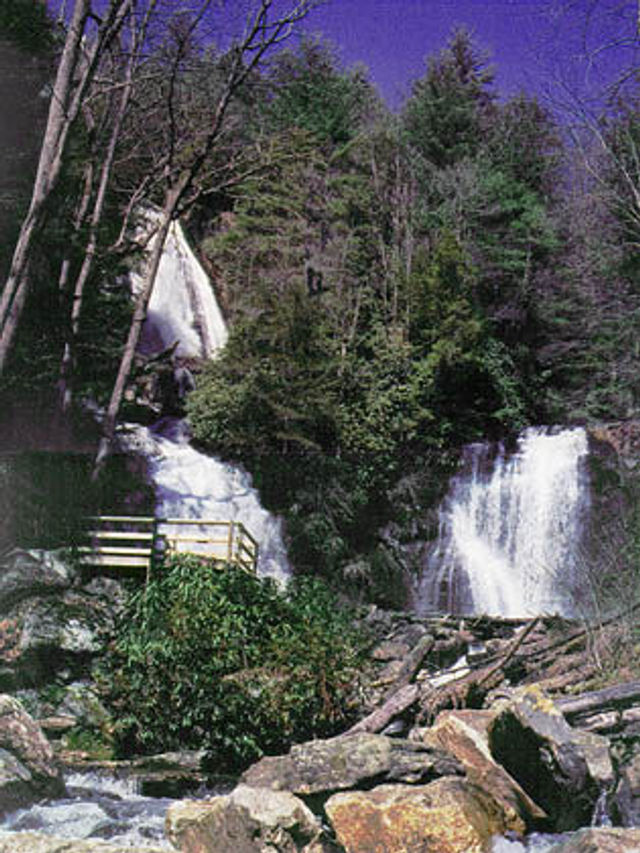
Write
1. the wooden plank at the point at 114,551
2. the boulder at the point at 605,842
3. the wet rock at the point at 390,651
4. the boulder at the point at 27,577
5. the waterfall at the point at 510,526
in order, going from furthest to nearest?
the waterfall at the point at 510,526 < the wet rock at the point at 390,651 < the wooden plank at the point at 114,551 < the boulder at the point at 27,577 < the boulder at the point at 605,842

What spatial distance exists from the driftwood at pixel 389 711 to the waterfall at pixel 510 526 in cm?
659

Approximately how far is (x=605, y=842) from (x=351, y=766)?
7.76ft

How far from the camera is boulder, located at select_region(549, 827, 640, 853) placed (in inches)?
180

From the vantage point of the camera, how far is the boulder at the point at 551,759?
637 cm

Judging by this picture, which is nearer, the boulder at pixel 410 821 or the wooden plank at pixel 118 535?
the boulder at pixel 410 821

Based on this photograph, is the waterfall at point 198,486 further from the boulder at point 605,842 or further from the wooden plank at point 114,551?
the boulder at point 605,842

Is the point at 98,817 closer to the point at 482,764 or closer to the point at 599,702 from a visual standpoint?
the point at 482,764

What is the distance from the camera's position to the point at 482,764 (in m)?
6.62

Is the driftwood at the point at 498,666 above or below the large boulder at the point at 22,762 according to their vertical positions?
above

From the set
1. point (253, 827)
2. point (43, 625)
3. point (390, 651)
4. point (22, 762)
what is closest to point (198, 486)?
point (390, 651)

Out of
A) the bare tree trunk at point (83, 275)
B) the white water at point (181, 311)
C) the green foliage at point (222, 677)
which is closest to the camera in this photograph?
the green foliage at point (222, 677)

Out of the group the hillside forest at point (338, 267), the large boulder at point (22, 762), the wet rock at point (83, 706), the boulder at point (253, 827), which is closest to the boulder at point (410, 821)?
the boulder at point (253, 827)

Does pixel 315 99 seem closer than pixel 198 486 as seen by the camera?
No

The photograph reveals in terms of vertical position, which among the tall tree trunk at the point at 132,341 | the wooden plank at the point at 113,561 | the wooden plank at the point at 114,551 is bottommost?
the wooden plank at the point at 113,561
